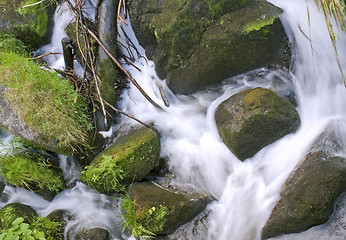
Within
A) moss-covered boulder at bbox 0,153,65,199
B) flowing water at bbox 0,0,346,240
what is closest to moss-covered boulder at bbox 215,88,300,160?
flowing water at bbox 0,0,346,240

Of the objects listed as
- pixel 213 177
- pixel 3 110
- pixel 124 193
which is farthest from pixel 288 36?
pixel 3 110

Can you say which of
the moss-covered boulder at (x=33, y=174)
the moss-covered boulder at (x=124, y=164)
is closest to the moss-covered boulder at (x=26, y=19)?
the moss-covered boulder at (x=33, y=174)

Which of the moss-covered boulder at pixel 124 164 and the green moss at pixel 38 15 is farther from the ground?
the green moss at pixel 38 15

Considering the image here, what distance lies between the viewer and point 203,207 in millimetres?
3350

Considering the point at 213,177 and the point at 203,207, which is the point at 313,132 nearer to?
the point at 213,177

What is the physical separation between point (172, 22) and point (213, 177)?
1875mm

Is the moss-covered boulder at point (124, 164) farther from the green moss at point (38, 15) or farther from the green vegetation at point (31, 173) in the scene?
the green moss at point (38, 15)

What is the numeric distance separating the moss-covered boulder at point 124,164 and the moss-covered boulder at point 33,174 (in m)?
0.44

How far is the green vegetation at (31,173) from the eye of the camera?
11.6 feet

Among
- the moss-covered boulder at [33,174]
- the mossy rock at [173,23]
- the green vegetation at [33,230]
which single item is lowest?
the green vegetation at [33,230]

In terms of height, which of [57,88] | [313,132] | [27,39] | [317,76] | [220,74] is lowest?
[313,132]

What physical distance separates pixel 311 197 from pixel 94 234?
2.24 metres

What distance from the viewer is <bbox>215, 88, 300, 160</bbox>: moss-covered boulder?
3227 millimetres

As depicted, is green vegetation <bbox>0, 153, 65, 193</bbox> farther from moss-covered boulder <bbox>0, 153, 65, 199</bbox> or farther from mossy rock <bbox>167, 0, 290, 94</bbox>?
mossy rock <bbox>167, 0, 290, 94</bbox>
